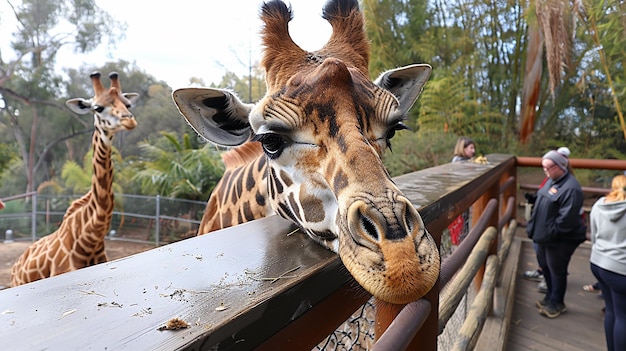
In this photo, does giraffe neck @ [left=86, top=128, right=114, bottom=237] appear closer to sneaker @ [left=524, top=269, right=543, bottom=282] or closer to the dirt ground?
sneaker @ [left=524, top=269, right=543, bottom=282]

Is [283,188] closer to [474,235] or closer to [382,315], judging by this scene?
[382,315]

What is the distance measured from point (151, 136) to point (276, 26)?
21.4 metres

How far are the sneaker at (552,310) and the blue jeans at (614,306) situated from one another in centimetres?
80

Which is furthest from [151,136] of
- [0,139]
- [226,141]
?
[226,141]

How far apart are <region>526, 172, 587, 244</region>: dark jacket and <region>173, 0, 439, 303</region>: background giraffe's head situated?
2774 mm

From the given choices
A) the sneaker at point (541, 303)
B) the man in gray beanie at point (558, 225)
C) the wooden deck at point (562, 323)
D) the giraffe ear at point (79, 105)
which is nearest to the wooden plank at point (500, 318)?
the wooden deck at point (562, 323)

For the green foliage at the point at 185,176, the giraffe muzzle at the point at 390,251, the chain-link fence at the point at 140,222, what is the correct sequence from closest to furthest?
Result: the giraffe muzzle at the point at 390,251 → the chain-link fence at the point at 140,222 → the green foliage at the point at 185,176

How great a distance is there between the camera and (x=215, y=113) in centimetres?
157

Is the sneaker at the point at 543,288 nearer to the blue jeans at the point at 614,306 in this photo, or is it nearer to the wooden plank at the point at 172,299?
the blue jeans at the point at 614,306

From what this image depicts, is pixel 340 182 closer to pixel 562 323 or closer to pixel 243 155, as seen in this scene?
pixel 243 155

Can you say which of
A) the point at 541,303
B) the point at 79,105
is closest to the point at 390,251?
the point at 541,303

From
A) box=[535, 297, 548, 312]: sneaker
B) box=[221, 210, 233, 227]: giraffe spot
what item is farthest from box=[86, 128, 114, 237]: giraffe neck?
box=[535, 297, 548, 312]: sneaker

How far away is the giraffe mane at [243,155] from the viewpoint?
252 centimetres

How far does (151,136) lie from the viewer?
2105 centimetres
